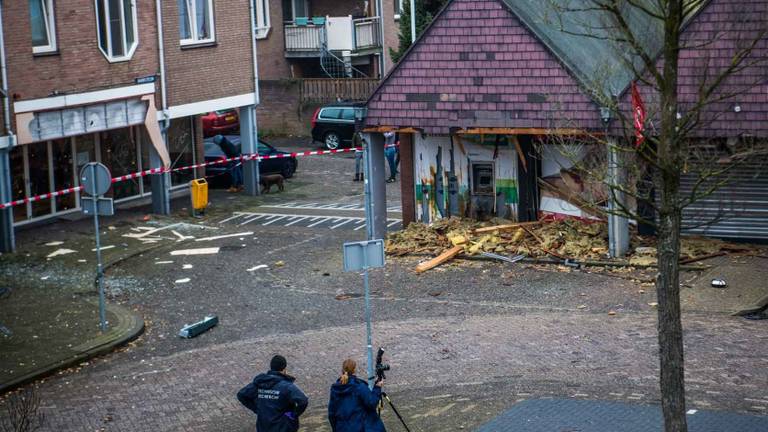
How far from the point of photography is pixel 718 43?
726 inches

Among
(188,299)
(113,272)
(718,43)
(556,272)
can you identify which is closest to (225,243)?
(113,272)

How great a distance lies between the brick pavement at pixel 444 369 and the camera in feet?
49.1

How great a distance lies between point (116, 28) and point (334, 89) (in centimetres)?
1619

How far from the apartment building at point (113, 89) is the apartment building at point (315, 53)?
1166 cm

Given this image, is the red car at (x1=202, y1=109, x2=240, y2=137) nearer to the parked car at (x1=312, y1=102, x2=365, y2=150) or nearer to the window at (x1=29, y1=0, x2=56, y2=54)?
the parked car at (x1=312, y1=102, x2=365, y2=150)

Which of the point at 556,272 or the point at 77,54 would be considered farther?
the point at 77,54

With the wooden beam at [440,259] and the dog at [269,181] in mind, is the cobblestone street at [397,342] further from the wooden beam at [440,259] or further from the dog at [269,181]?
the dog at [269,181]

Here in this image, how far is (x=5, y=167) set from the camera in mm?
24766

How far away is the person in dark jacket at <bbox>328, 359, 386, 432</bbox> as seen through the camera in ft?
41.2

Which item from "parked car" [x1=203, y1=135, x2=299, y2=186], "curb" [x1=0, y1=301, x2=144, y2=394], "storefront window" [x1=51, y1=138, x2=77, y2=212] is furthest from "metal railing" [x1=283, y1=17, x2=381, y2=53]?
"curb" [x1=0, y1=301, x2=144, y2=394]

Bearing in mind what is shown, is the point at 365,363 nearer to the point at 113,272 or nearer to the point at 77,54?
the point at 113,272

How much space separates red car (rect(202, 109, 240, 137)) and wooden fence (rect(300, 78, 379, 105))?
3017 mm

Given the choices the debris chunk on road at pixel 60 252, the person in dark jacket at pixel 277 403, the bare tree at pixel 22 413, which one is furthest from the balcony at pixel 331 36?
the person in dark jacket at pixel 277 403

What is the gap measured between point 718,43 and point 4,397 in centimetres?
1119
